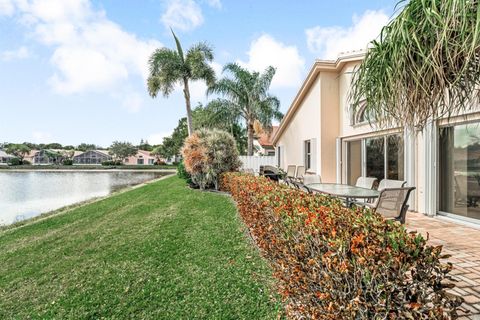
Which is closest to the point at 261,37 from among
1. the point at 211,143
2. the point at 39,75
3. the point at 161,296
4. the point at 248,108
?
the point at 248,108

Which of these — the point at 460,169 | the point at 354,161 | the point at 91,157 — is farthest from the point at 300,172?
the point at 91,157

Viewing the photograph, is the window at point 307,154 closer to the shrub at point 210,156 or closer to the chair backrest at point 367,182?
the shrub at point 210,156

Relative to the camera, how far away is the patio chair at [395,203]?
4.58m

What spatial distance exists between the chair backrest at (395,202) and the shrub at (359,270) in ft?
7.13

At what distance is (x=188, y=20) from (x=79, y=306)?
13.3 m

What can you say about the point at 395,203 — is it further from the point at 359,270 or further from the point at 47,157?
the point at 47,157

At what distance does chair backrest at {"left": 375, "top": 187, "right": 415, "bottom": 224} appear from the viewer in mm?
4578

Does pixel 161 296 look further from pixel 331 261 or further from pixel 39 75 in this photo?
pixel 39 75

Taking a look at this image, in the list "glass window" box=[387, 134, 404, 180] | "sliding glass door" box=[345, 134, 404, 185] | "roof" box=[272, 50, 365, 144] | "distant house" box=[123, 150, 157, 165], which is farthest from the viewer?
"distant house" box=[123, 150, 157, 165]

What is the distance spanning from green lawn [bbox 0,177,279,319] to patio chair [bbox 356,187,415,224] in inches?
88.7

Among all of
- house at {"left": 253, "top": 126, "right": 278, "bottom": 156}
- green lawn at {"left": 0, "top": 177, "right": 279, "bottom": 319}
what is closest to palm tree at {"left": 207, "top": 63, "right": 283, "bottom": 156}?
house at {"left": 253, "top": 126, "right": 278, "bottom": 156}

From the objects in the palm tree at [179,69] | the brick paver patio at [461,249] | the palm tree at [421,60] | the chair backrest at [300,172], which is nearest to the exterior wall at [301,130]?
the chair backrest at [300,172]

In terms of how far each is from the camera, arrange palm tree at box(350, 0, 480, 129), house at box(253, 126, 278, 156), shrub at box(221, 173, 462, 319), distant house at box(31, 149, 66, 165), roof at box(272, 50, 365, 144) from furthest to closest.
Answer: distant house at box(31, 149, 66, 165) → house at box(253, 126, 278, 156) → roof at box(272, 50, 365, 144) → palm tree at box(350, 0, 480, 129) → shrub at box(221, 173, 462, 319)

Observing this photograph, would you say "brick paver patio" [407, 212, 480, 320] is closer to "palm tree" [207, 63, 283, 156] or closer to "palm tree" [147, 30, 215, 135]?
"palm tree" [207, 63, 283, 156]
